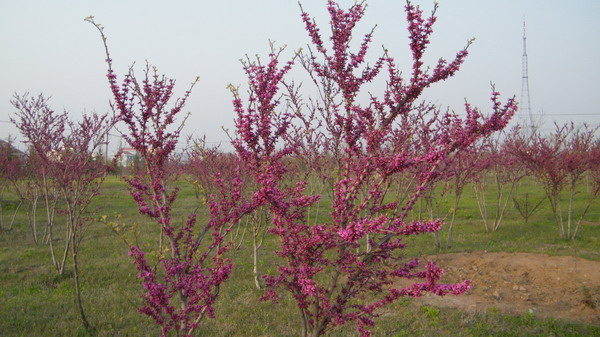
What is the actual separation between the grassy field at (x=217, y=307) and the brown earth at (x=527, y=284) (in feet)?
1.78

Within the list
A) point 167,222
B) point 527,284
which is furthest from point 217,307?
point 527,284

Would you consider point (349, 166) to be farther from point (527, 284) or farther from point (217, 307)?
point (527, 284)

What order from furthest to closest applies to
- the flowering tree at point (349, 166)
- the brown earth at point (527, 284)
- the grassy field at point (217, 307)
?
the brown earth at point (527, 284) < the grassy field at point (217, 307) < the flowering tree at point (349, 166)

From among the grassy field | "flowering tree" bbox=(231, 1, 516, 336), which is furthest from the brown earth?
"flowering tree" bbox=(231, 1, 516, 336)

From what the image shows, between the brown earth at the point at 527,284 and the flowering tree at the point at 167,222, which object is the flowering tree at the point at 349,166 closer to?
the flowering tree at the point at 167,222

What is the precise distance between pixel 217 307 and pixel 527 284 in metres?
6.02

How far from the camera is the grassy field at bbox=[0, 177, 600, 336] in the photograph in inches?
218

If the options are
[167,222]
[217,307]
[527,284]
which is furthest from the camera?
[527,284]

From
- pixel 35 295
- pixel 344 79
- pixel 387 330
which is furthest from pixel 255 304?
pixel 344 79

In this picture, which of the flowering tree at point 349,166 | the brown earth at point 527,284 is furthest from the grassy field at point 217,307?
the flowering tree at point 349,166

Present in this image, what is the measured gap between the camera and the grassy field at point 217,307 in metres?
5.54

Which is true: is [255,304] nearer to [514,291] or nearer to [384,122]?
[384,122]

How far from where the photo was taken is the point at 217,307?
6.49m

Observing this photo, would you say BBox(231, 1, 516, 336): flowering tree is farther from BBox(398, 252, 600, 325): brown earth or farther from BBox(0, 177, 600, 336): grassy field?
BBox(398, 252, 600, 325): brown earth
